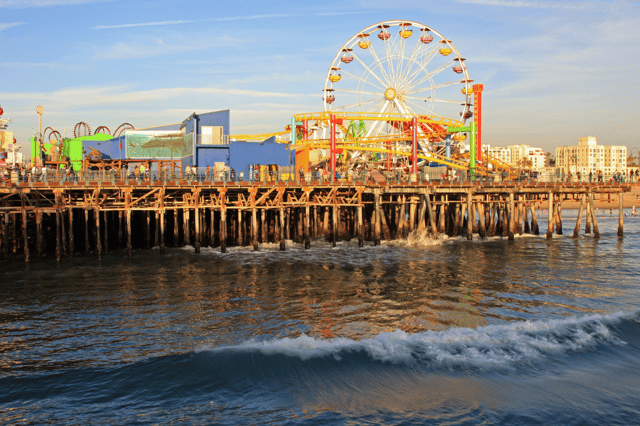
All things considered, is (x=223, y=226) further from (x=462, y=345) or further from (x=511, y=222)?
(x=511, y=222)

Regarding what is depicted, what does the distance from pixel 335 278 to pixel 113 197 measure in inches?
708

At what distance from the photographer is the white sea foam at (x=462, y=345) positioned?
49.8 feet

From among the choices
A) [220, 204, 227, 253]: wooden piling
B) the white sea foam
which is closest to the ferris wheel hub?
[220, 204, 227, 253]: wooden piling

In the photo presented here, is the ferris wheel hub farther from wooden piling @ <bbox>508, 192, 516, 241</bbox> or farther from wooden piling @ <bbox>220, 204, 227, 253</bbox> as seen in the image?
wooden piling @ <bbox>220, 204, 227, 253</bbox>

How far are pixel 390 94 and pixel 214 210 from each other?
27446 mm

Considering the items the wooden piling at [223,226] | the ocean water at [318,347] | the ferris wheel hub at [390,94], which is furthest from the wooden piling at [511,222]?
the wooden piling at [223,226]

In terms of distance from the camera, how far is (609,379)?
14109 millimetres

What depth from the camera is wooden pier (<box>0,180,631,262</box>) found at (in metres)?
32.5

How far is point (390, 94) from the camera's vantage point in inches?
2334

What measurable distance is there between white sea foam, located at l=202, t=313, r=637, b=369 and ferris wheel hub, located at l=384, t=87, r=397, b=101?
44.7 meters

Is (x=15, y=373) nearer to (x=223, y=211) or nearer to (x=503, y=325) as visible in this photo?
(x=503, y=325)

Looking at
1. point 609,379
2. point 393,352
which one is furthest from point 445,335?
point 609,379

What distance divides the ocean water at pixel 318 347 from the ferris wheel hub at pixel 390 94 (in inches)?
1369

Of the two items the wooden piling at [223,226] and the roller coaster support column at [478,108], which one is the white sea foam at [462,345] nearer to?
the wooden piling at [223,226]
